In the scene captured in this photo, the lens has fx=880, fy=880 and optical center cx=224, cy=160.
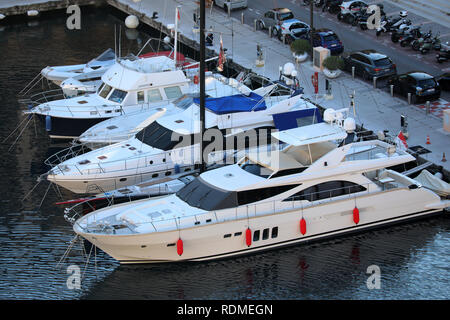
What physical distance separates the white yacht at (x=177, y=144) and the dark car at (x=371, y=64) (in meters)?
6.52

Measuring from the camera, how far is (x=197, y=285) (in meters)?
23.5

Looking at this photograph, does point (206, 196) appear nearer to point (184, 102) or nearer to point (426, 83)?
point (184, 102)

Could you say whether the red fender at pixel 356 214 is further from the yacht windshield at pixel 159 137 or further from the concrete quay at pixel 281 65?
the yacht windshield at pixel 159 137

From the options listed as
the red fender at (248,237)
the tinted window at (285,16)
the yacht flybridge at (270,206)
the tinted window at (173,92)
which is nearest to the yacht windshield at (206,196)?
the yacht flybridge at (270,206)

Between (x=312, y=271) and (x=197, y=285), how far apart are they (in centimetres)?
320

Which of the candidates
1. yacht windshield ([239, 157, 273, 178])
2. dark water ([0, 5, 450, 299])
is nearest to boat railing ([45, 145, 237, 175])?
dark water ([0, 5, 450, 299])

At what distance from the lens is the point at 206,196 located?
80.6 ft

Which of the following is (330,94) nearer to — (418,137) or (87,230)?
(418,137)

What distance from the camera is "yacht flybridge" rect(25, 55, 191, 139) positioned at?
32.3m

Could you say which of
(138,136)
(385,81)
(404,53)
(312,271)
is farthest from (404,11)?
(312,271)

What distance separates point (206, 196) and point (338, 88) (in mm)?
12727

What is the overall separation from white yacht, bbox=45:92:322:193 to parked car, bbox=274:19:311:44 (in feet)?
37.0
